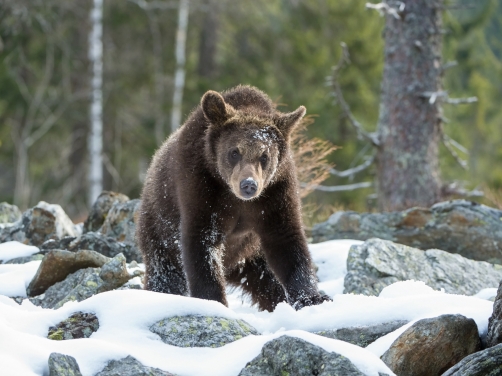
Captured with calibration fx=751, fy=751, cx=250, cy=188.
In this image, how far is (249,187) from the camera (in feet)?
16.7

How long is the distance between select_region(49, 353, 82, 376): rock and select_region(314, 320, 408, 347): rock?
1.42 m

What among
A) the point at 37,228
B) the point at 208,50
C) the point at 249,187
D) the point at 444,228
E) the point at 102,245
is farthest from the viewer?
the point at 208,50

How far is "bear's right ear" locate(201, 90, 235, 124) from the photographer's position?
218 inches

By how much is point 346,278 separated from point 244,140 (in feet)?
5.39

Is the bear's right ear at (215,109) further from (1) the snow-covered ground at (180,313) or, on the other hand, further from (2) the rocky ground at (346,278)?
(1) the snow-covered ground at (180,313)

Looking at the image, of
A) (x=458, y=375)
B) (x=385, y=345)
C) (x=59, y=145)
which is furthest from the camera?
(x=59, y=145)

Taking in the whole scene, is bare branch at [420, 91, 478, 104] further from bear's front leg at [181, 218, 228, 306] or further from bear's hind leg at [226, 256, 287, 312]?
bear's front leg at [181, 218, 228, 306]

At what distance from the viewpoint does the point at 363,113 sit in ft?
66.3

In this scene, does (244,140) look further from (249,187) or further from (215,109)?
(249,187)

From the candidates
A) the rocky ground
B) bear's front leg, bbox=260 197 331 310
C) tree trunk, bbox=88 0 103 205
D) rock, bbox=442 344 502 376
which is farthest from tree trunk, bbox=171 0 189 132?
rock, bbox=442 344 502 376

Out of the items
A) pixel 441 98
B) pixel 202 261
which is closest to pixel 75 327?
pixel 202 261

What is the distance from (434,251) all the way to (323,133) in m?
13.0

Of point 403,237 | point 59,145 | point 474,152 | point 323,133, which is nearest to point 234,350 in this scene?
point 403,237

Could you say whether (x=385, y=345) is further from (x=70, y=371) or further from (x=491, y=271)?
(x=491, y=271)
